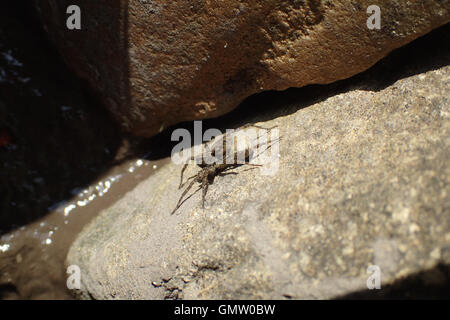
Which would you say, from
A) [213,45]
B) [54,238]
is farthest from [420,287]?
[54,238]

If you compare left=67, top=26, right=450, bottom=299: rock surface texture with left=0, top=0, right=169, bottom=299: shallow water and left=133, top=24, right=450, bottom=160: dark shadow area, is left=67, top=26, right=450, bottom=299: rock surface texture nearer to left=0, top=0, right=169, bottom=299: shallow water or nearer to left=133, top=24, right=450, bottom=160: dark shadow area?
left=133, top=24, right=450, bottom=160: dark shadow area

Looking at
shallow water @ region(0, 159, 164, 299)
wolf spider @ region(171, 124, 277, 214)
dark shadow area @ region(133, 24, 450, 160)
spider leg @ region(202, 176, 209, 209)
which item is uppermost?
dark shadow area @ region(133, 24, 450, 160)

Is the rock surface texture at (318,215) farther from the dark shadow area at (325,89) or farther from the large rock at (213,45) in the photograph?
the large rock at (213,45)

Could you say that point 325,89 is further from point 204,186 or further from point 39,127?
point 39,127

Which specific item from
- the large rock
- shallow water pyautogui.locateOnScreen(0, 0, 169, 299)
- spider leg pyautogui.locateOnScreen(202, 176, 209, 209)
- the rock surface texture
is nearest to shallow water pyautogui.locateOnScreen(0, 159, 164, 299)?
shallow water pyautogui.locateOnScreen(0, 0, 169, 299)

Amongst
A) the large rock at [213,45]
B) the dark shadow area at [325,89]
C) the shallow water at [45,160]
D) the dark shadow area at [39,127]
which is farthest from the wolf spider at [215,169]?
the dark shadow area at [39,127]

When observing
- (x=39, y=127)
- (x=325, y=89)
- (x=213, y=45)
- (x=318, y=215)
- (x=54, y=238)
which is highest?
(x=213, y=45)
